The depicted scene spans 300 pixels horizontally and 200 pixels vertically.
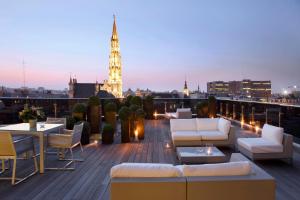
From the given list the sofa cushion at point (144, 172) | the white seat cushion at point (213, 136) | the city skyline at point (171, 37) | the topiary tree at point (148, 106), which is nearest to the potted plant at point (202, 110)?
the topiary tree at point (148, 106)

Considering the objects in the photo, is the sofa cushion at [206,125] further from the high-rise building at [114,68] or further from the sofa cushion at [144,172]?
the high-rise building at [114,68]

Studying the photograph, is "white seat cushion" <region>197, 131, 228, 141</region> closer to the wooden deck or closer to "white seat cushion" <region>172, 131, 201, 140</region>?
"white seat cushion" <region>172, 131, 201, 140</region>

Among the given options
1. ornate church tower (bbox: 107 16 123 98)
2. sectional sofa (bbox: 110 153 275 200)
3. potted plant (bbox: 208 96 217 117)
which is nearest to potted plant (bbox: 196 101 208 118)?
potted plant (bbox: 208 96 217 117)

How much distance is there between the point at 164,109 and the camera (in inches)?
A: 608

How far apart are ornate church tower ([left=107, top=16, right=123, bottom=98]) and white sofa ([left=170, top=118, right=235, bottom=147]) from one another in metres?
46.8

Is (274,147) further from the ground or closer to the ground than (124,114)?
closer to the ground

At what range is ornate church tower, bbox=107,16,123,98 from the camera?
5309cm

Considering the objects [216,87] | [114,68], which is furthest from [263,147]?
[114,68]

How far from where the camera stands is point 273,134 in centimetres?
593

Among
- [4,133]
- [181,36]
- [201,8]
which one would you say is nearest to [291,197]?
[4,133]

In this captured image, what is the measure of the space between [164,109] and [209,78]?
1679cm

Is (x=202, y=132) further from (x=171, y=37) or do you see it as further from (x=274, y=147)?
(x=171, y=37)

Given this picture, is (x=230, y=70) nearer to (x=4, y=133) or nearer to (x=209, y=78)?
(x=209, y=78)

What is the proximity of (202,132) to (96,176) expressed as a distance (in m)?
3.29
